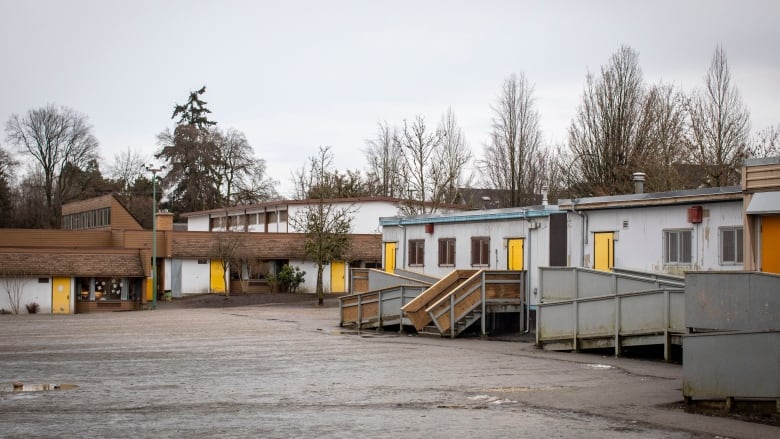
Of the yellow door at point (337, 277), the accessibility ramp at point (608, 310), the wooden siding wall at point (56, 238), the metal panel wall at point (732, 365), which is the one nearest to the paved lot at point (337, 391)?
the metal panel wall at point (732, 365)

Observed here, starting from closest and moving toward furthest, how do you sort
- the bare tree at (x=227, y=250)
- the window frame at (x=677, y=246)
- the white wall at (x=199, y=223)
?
the window frame at (x=677, y=246), the bare tree at (x=227, y=250), the white wall at (x=199, y=223)

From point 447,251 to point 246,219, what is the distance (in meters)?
39.4

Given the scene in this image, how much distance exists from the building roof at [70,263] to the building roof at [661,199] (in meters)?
32.6

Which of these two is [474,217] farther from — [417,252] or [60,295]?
[60,295]

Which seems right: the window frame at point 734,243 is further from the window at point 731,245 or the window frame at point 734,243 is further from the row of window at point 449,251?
the row of window at point 449,251

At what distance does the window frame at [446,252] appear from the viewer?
35278mm

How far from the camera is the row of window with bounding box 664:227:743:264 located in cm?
2439

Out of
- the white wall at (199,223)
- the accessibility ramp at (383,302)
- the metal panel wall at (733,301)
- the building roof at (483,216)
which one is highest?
the white wall at (199,223)

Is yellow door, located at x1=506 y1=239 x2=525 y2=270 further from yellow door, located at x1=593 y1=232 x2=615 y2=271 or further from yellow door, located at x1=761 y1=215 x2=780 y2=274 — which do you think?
yellow door, located at x1=761 y1=215 x2=780 y2=274

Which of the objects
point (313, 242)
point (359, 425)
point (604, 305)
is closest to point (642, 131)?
point (313, 242)

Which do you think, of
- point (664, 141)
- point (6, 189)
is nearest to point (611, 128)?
point (664, 141)

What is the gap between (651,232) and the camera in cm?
2694

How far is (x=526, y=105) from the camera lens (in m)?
58.7

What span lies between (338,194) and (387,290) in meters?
48.6
